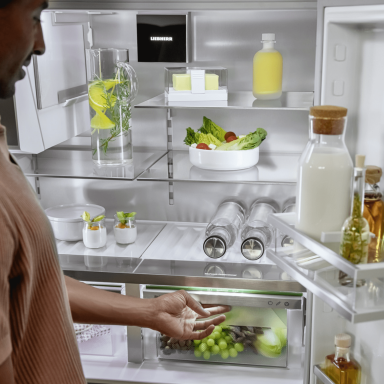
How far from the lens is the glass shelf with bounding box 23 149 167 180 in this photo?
1.78 metres

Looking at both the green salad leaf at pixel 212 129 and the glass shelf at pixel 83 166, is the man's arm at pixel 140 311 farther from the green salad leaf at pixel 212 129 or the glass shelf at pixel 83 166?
the green salad leaf at pixel 212 129

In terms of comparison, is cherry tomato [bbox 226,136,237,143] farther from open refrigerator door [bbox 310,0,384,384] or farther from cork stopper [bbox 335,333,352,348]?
cork stopper [bbox 335,333,352,348]

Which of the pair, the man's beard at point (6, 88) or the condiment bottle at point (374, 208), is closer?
the man's beard at point (6, 88)

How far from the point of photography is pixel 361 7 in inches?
51.3

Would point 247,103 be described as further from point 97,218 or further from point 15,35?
point 15,35

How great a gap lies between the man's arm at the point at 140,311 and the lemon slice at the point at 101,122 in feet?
2.24

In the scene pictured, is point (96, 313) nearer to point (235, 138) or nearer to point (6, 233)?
point (6, 233)

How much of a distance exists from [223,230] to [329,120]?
0.96 metres

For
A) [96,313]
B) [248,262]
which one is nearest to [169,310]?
[96,313]

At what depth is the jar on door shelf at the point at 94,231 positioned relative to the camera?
1.90m

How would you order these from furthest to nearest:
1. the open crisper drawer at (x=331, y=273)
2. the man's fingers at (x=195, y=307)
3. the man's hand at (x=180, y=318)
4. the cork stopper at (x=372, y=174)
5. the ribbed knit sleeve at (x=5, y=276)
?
1. the man's fingers at (x=195, y=307)
2. the man's hand at (x=180, y=318)
3. the cork stopper at (x=372, y=174)
4. the open crisper drawer at (x=331, y=273)
5. the ribbed knit sleeve at (x=5, y=276)

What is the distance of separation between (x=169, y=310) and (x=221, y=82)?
0.83m

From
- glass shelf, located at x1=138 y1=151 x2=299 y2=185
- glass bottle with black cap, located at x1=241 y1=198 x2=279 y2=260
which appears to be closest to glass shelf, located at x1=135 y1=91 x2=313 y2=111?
glass shelf, located at x1=138 y1=151 x2=299 y2=185

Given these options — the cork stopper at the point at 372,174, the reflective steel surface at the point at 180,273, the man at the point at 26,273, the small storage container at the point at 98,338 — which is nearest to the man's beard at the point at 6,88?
the man at the point at 26,273
